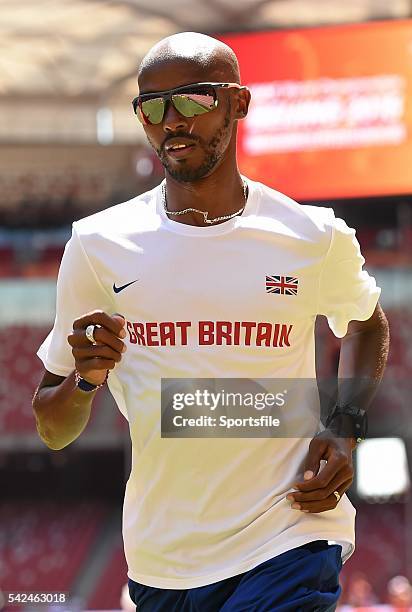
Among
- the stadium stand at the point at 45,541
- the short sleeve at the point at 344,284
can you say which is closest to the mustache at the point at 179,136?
the short sleeve at the point at 344,284

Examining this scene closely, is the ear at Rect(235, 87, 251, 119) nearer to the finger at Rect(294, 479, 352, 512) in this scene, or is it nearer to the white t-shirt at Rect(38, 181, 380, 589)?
the white t-shirt at Rect(38, 181, 380, 589)

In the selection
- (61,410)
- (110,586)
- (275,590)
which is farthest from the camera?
(110,586)

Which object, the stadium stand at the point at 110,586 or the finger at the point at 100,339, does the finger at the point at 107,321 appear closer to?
the finger at the point at 100,339

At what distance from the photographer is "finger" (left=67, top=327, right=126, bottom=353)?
80.0 inches

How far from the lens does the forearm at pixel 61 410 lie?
91.6 inches

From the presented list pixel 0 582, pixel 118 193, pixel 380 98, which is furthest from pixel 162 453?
pixel 118 193

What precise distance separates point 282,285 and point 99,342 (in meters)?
0.47

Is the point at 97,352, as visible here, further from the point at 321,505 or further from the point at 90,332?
the point at 321,505

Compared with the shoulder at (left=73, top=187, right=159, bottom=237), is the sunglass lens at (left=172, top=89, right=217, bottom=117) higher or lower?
higher

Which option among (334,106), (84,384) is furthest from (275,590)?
(334,106)

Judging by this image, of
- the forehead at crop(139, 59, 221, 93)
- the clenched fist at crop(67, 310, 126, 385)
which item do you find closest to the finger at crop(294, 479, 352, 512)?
the clenched fist at crop(67, 310, 126, 385)

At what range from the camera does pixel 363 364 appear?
2.55 m

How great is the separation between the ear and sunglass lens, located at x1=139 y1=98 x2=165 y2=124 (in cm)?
21

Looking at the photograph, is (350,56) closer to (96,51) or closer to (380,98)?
(380,98)
